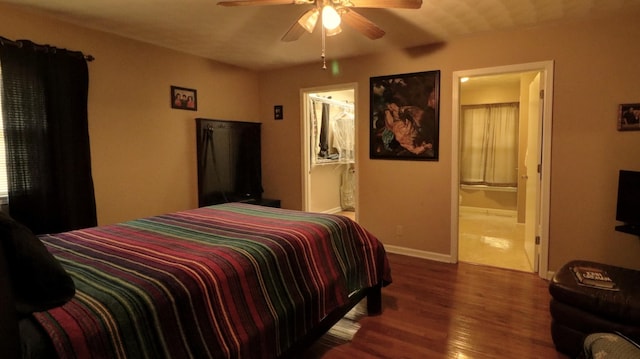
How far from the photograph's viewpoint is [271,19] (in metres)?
2.84

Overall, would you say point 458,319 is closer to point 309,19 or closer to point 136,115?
point 309,19

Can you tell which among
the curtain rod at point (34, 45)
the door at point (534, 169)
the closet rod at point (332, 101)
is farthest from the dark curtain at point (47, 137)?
the door at point (534, 169)

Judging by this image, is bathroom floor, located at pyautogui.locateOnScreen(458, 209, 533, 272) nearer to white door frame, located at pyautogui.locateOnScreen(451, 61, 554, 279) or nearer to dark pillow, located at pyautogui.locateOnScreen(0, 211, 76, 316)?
white door frame, located at pyautogui.locateOnScreen(451, 61, 554, 279)

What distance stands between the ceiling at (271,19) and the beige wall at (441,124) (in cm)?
17

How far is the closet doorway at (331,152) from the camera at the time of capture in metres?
5.45

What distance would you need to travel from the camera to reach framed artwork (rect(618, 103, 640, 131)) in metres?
2.77

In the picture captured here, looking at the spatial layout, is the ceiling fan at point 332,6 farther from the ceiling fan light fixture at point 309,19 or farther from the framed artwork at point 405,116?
the framed artwork at point 405,116

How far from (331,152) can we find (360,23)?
3680 millimetres

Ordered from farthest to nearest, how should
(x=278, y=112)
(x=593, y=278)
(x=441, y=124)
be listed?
1. (x=278, y=112)
2. (x=441, y=124)
3. (x=593, y=278)

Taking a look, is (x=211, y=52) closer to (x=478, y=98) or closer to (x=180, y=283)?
(x=180, y=283)

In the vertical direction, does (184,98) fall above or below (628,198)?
above

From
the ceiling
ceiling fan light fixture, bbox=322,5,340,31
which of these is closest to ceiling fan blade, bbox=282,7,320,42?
ceiling fan light fixture, bbox=322,5,340,31

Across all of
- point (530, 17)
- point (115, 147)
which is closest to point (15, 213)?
point (115, 147)

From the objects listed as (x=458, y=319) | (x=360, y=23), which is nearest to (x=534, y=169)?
(x=458, y=319)
